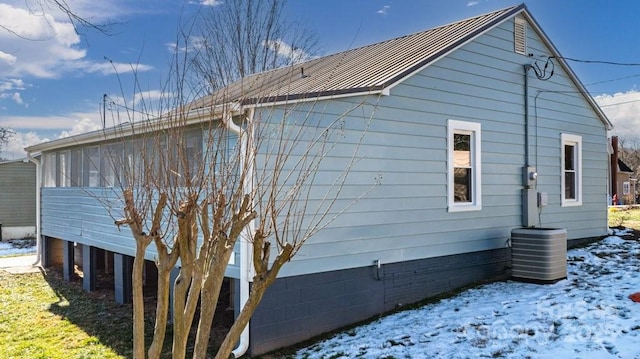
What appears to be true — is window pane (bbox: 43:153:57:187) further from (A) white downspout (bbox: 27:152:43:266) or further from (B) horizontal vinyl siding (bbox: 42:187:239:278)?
(A) white downspout (bbox: 27:152:43:266)

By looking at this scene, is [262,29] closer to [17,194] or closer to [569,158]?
[569,158]

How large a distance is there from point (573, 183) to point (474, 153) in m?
3.55

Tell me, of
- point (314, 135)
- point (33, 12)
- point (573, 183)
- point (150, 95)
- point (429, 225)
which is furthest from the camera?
point (573, 183)

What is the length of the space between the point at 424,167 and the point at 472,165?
3.92 feet

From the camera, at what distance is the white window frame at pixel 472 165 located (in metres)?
7.98

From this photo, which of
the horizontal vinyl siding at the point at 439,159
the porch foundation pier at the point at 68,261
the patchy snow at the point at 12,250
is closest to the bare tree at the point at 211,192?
the horizontal vinyl siding at the point at 439,159

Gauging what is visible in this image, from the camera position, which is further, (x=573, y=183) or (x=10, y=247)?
(x=10, y=247)

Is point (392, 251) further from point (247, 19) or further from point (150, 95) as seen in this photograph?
point (247, 19)

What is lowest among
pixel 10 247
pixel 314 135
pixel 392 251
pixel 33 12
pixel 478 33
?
pixel 10 247

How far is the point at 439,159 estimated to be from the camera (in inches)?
308

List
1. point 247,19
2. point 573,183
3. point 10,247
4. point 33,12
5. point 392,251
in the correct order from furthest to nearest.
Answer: point 10,247
point 247,19
point 573,183
point 392,251
point 33,12

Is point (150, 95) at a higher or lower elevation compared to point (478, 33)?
lower

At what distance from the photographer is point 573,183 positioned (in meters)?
10.6

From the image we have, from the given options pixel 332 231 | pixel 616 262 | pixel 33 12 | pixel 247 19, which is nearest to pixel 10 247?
pixel 247 19
